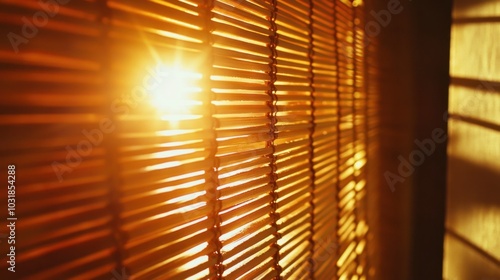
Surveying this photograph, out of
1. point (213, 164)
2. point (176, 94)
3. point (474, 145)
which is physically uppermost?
point (176, 94)

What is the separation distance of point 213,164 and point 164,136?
0.13 m

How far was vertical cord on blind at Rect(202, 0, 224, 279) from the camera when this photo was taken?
685 mm

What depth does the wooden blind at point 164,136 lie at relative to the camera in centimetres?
46

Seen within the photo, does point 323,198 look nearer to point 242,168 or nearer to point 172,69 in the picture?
point 242,168

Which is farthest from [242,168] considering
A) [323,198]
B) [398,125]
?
[398,125]

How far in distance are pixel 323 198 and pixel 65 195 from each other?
2.81 feet

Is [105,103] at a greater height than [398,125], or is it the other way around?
[105,103]

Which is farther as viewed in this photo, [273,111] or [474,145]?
[474,145]

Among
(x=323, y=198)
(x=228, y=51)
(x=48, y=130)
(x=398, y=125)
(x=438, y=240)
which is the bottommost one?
(x=438, y=240)

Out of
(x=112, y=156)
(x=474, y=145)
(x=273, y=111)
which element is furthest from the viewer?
(x=474, y=145)

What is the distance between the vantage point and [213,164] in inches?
28.0

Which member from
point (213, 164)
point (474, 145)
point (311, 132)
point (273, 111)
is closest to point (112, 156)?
point (213, 164)

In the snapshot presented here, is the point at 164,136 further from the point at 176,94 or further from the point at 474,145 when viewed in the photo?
the point at 474,145

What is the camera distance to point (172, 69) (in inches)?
24.9
